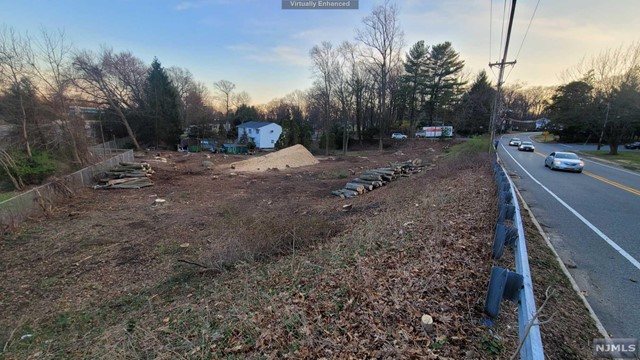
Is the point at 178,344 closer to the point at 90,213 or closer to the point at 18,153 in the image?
the point at 90,213

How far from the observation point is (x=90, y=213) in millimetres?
10797

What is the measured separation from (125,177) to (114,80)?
27.6 metres

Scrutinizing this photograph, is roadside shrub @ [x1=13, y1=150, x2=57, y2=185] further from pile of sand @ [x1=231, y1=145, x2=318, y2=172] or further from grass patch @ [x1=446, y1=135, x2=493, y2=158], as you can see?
grass patch @ [x1=446, y1=135, x2=493, y2=158]

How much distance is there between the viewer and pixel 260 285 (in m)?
4.52

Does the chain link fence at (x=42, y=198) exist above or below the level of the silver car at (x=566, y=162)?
below

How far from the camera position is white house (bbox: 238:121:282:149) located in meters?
49.6

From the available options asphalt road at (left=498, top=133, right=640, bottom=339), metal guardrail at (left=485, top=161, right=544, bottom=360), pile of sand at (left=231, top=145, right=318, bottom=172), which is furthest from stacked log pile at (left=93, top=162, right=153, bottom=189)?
asphalt road at (left=498, top=133, right=640, bottom=339)

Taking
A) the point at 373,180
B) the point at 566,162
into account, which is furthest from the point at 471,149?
the point at 373,180

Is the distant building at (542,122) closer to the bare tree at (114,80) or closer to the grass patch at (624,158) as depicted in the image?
the grass patch at (624,158)

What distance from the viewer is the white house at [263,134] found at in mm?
49625

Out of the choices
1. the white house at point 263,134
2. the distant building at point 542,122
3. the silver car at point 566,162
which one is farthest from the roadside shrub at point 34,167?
the distant building at point 542,122

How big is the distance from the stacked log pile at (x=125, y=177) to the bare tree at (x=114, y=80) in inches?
808

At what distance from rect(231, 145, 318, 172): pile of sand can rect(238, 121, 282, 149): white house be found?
21695 millimetres

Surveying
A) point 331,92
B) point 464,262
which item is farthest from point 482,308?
point 331,92
